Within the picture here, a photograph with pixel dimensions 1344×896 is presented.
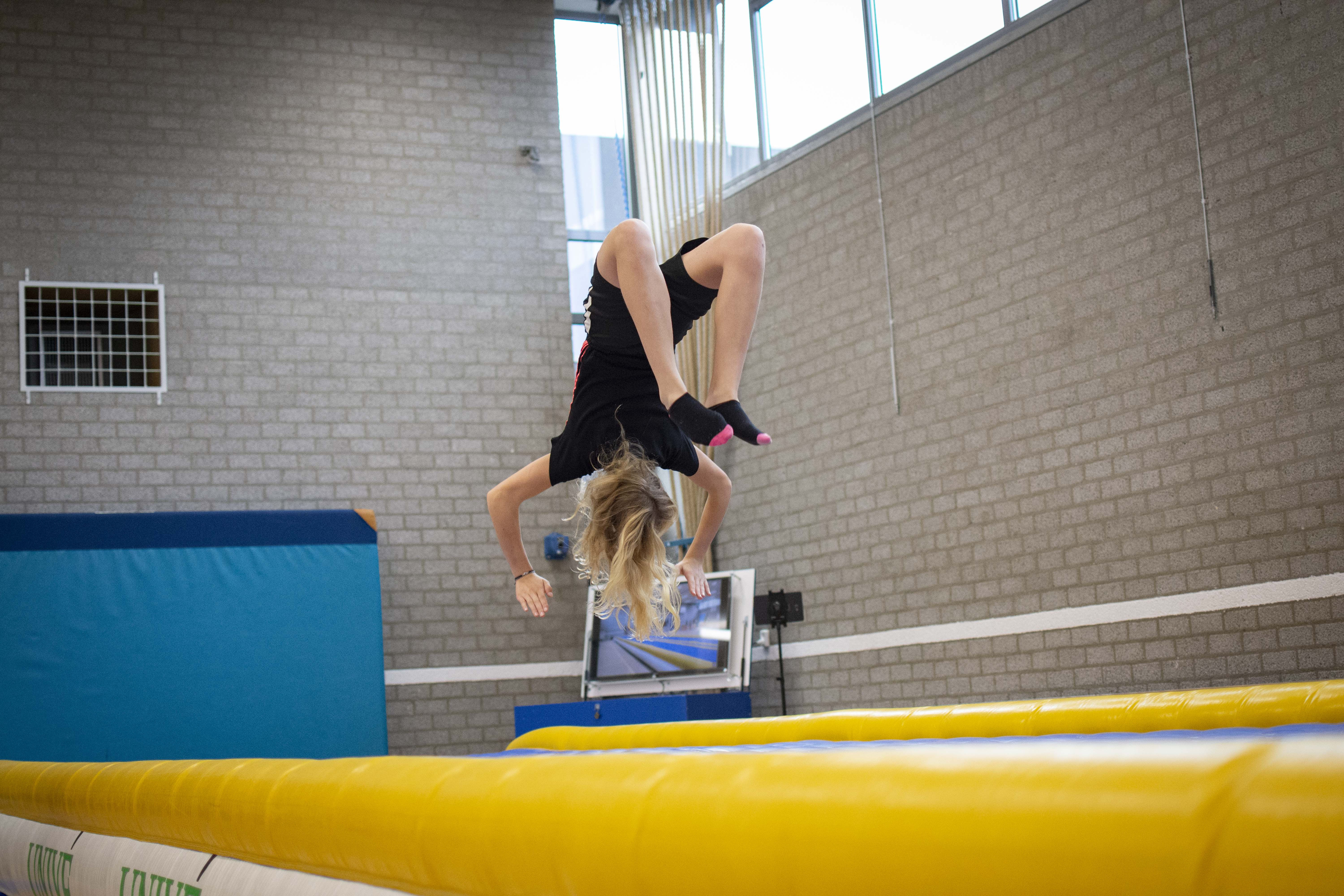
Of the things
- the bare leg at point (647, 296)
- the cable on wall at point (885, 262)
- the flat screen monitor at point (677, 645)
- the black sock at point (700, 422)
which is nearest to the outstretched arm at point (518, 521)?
the bare leg at point (647, 296)

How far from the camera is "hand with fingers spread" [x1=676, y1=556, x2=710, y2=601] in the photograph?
137 inches

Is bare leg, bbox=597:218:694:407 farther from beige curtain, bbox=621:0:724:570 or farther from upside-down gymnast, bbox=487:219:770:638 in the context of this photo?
beige curtain, bbox=621:0:724:570

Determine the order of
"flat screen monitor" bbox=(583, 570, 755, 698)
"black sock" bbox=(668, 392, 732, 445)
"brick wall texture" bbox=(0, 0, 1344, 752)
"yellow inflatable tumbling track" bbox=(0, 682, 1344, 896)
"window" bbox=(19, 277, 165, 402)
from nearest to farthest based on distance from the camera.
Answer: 1. "yellow inflatable tumbling track" bbox=(0, 682, 1344, 896)
2. "black sock" bbox=(668, 392, 732, 445)
3. "brick wall texture" bbox=(0, 0, 1344, 752)
4. "flat screen monitor" bbox=(583, 570, 755, 698)
5. "window" bbox=(19, 277, 165, 402)

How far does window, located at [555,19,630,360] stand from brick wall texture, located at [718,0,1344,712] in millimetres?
1461

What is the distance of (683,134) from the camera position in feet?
25.4

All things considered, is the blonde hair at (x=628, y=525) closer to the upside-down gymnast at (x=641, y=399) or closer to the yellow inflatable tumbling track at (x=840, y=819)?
the upside-down gymnast at (x=641, y=399)

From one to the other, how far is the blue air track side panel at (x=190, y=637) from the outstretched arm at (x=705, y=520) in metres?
3.78

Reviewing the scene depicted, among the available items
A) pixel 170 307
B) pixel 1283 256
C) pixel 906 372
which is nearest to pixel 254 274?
pixel 170 307

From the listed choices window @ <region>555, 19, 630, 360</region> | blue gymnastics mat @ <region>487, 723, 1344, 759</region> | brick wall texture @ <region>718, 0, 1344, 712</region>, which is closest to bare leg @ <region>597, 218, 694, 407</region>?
blue gymnastics mat @ <region>487, 723, 1344, 759</region>

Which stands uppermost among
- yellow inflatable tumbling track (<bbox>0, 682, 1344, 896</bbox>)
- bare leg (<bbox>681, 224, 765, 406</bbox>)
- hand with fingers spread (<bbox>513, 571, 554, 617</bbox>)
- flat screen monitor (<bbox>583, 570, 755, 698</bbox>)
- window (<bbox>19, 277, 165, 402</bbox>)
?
window (<bbox>19, 277, 165, 402</bbox>)

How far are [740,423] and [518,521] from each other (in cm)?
126

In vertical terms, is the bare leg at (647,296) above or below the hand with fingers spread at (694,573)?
above

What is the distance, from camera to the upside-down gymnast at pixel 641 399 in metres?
2.65

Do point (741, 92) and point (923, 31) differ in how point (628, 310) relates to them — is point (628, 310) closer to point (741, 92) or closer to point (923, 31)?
point (923, 31)
